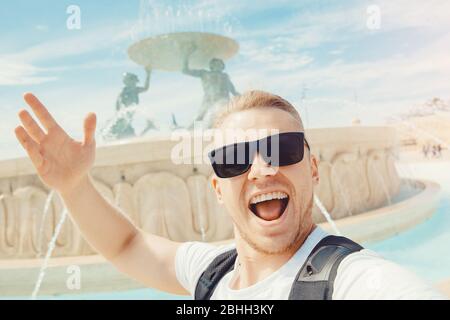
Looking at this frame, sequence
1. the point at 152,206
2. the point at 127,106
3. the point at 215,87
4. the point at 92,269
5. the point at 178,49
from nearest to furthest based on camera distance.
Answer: the point at 92,269
the point at 152,206
the point at 215,87
the point at 127,106
the point at 178,49

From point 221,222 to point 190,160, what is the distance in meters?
0.83

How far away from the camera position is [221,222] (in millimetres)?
5352

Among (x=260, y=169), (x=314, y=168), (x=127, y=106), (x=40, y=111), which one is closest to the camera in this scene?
(x=260, y=169)

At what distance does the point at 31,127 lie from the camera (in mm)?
1595

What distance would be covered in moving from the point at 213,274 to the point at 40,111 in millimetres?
820

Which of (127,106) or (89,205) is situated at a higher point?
(127,106)

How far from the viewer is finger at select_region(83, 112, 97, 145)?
156 cm

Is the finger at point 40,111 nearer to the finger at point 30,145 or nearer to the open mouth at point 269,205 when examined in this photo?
the finger at point 30,145

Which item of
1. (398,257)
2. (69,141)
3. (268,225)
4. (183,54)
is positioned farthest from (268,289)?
(183,54)

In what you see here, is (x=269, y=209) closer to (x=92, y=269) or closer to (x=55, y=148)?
(x=55, y=148)

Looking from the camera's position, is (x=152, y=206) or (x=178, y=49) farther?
(x=178, y=49)

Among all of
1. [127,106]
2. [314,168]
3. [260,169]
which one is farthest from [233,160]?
[127,106]

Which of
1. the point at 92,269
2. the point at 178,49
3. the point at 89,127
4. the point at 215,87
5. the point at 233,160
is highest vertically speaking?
the point at 178,49

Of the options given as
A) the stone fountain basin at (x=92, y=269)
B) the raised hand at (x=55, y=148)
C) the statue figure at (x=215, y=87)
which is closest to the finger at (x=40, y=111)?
the raised hand at (x=55, y=148)
